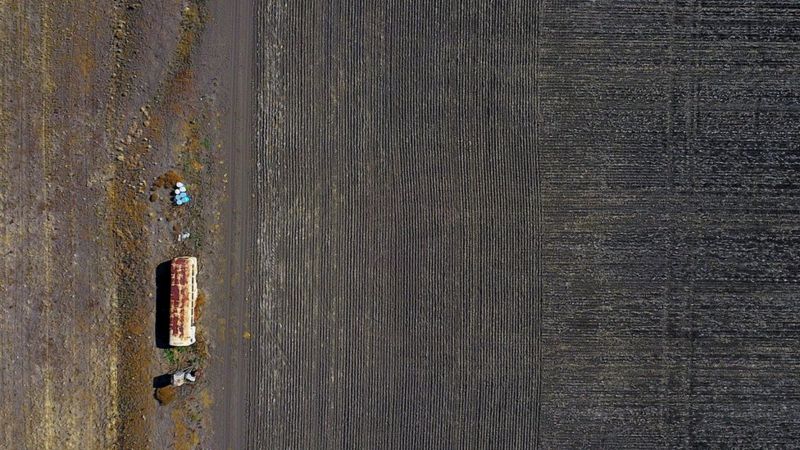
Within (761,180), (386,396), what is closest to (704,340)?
(761,180)

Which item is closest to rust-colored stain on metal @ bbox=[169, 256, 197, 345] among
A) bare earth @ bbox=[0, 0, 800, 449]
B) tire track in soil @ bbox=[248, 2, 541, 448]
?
bare earth @ bbox=[0, 0, 800, 449]

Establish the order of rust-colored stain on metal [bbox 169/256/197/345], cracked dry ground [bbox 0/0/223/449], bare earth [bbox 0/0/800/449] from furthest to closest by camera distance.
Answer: bare earth [bbox 0/0/800/449], cracked dry ground [bbox 0/0/223/449], rust-colored stain on metal [bbox 169/256/197/345]

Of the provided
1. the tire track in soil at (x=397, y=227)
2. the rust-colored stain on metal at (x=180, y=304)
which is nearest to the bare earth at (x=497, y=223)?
the tire track in soil at (x=397, y=227)

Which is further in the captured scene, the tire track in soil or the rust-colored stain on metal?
the tire track in soil

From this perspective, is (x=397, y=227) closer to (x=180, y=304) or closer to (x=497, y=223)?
(x=497, y=223)

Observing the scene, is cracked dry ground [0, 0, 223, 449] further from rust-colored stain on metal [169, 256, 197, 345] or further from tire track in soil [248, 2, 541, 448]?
tire track in soil [248, 2, 541, 448]

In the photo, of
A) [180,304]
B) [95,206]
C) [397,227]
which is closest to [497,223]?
[397,227]
